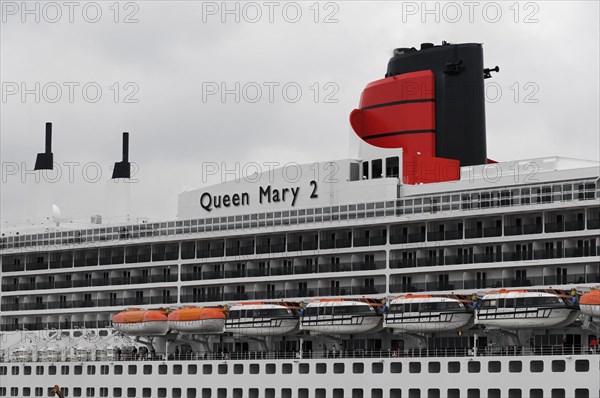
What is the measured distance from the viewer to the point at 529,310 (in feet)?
198

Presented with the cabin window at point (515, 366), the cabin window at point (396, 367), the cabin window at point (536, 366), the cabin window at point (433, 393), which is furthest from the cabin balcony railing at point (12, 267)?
the cabin window at point (536, 366)

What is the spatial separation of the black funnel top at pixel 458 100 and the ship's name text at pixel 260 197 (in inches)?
276

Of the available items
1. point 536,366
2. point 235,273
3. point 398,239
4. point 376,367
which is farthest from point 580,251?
point 235,273

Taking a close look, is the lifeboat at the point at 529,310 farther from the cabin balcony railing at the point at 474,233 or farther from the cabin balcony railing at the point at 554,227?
the cabin balcony railing at the point at 474,233

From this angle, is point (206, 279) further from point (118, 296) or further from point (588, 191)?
point (588, 191)

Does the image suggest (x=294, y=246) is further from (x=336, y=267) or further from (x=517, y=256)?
(x=517, y=256)

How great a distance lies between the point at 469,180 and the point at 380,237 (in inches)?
213

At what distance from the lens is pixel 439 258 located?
6575 cm

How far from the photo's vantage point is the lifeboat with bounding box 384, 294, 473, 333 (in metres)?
62.7

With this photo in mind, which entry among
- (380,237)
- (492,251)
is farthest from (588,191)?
(380,237)

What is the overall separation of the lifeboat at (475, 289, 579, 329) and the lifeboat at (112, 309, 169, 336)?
18.6m

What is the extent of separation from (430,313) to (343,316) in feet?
15.5

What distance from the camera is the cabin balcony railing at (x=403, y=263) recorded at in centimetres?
6662

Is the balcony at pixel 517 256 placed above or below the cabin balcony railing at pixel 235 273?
above
